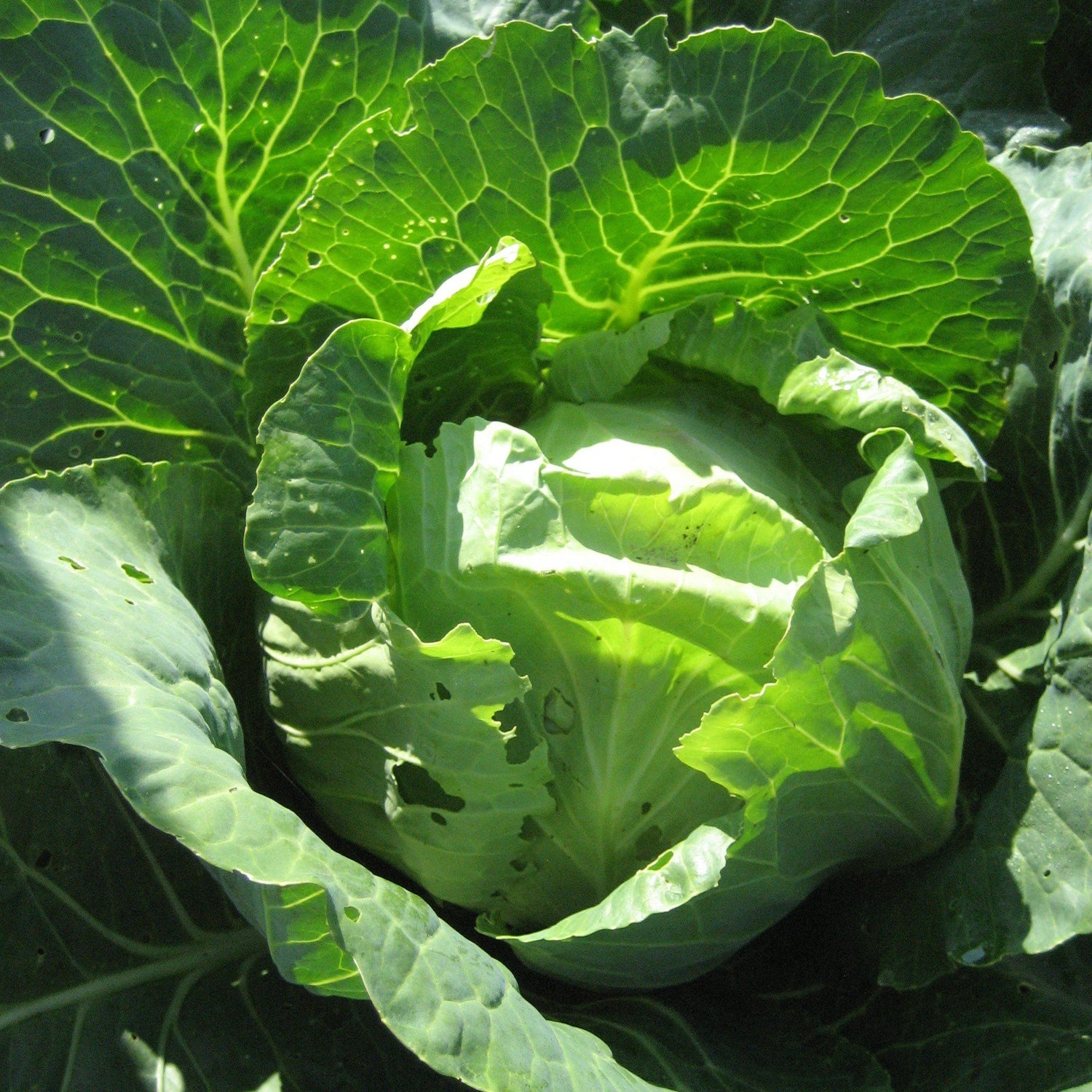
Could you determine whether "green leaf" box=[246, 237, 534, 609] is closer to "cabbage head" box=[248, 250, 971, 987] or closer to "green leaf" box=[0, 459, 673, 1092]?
"cabbage head" box=[248, 250, 971, 987]

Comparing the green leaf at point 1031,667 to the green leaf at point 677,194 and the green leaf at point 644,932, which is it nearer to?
the green leaf at point 677,194

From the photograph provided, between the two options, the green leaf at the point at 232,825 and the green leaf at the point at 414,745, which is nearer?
the green leaf at the point at 232,825

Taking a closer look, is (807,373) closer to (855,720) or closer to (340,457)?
(855,720)

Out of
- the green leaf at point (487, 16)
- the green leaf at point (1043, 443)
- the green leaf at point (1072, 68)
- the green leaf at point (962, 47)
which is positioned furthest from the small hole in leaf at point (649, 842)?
Result: the green leaf at point (1072, 68)

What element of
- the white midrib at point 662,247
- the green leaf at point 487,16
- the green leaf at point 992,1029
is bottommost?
the green leaf at point 992,1029

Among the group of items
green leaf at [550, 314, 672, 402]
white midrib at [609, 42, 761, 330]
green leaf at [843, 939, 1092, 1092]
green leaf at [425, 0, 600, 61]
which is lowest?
green leaf at [843, 939, 1092, 1092]

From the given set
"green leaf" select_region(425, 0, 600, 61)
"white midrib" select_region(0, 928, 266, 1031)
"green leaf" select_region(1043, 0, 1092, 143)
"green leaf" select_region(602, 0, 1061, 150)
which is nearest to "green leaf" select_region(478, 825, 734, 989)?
"white midrib" select_region(0, 928, 266, 1031)

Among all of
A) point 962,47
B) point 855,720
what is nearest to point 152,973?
point 855,720
